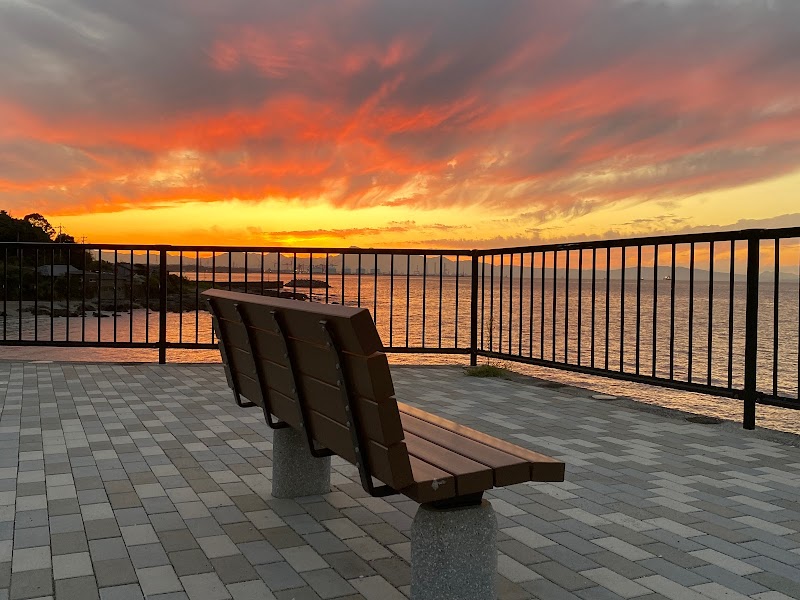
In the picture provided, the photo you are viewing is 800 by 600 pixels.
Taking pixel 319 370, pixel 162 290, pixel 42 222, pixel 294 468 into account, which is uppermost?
pixel 42 222

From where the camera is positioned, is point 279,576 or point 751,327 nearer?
point 279,576

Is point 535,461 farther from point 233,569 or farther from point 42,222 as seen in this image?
point 42,222

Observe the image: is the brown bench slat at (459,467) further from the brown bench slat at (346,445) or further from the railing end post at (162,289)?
the railing end post at (162,289)

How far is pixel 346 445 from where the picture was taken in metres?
2.32

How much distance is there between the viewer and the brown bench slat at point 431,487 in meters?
2.01

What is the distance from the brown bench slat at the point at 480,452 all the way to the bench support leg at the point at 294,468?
2.61 ft

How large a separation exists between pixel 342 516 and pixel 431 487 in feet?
4.36

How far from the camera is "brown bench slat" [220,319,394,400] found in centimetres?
192

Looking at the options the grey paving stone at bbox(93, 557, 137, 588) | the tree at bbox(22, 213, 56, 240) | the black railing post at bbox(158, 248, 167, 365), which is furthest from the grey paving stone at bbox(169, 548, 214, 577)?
the tree at bbox(22, 213, 56, 240)

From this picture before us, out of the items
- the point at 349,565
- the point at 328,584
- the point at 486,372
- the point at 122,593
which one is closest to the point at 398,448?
the point at 328,584

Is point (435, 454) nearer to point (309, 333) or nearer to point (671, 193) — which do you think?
point (309, 333)

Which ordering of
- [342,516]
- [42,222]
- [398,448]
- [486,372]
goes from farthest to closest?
[42,222]
[486,372]
[342,516]
[398,448]

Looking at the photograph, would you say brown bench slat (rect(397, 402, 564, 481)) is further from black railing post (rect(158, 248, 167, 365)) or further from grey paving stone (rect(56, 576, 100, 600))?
black railing post (rect(158, 248, 167, 365))

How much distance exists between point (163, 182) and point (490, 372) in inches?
436
